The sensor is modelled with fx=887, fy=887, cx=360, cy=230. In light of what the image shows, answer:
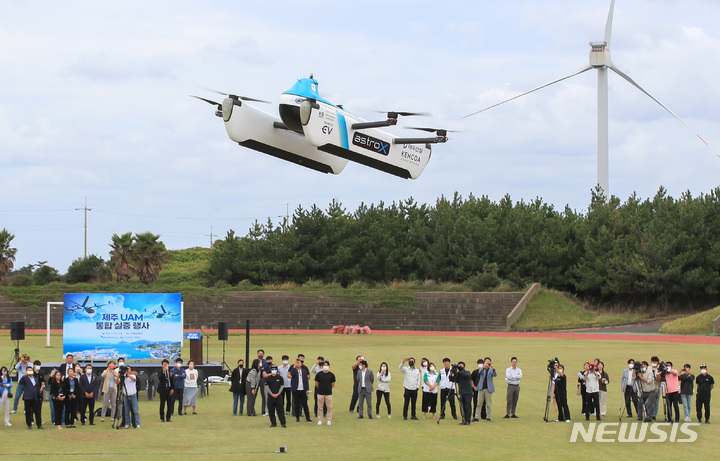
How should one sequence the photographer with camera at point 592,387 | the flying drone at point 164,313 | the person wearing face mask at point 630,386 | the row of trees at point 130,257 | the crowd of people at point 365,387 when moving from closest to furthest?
the crowd of people at point 365,387
the photographer with camera at point 592,387
the person wearing face mask at point 630,386
the flying drone at point 164,313
the row of trees at point 130,257

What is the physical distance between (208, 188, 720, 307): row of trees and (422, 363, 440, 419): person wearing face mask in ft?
148

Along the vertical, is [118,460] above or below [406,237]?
below

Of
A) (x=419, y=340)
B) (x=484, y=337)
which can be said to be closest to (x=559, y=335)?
(x=484, y=337)

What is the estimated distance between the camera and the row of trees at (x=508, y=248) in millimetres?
63812

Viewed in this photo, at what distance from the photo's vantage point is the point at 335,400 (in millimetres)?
24266

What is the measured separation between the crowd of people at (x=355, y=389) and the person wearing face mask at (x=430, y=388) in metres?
0.02

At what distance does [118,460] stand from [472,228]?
5630cm

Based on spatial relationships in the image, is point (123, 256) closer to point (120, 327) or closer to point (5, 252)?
point (5, 252)

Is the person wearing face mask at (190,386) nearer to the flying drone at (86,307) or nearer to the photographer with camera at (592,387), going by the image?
the flying drone at (86,307)

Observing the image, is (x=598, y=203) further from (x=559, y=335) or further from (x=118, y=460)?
(x=118, y=460)

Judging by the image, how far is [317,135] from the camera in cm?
2217

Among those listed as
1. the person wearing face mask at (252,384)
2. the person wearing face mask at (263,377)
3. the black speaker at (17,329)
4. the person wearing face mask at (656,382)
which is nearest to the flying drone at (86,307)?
the black speaker at (17,329)

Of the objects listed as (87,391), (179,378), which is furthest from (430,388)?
(87,391)

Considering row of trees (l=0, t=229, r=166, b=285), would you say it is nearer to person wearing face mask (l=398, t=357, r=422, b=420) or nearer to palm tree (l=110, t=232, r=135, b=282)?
palm tree (l=110, t=232, r=135, b=282)
